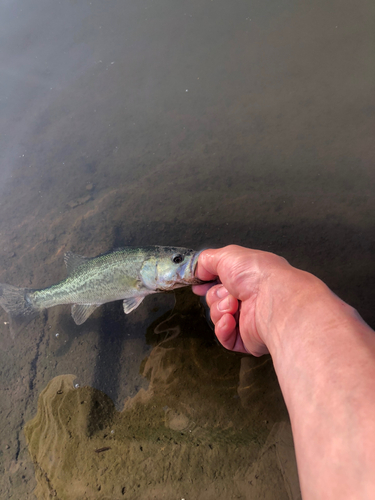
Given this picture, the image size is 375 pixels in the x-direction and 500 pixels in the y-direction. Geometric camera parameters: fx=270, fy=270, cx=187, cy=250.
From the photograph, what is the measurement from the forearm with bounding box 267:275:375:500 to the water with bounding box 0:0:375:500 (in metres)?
2.06

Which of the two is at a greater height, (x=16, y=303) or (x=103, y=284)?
(x=16, y=303)

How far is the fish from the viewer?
370 centimetres

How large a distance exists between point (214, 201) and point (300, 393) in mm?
3714

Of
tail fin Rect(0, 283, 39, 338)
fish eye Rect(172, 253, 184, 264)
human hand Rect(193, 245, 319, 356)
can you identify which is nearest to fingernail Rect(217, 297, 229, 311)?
human hand Rect(193, 245, 319, 356)

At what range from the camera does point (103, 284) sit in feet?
12.9

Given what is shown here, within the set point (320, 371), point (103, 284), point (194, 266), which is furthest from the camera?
point (103, 284)

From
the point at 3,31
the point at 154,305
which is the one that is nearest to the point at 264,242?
the point at 154,305

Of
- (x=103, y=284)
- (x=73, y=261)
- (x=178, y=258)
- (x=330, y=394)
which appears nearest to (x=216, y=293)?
(x=178, y=258)

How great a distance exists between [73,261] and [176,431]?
2741 mm

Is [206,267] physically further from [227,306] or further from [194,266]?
[227,306]

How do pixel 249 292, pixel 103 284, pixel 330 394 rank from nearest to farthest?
1. pixel 330 394
2. pixel 249 292
3. pixel 103 284

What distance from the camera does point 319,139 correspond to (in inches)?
195

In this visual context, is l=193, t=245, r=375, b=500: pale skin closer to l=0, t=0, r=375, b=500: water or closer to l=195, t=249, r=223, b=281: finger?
l=195, t=249, r=223, b=281: finger

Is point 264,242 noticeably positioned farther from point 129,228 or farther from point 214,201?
point 129,228
